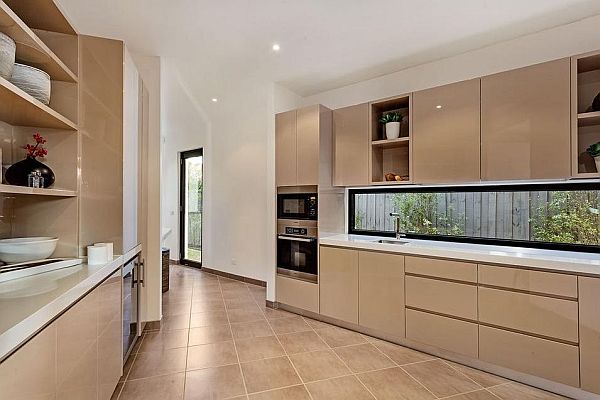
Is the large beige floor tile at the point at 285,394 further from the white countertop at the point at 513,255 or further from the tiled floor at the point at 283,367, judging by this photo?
the white countertop at the point at 513,255

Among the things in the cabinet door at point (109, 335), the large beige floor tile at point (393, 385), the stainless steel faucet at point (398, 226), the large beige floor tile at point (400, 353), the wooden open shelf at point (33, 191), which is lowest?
the large beige floor tile at point (400, 353)

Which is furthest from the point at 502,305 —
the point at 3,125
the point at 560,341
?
the point at 3,125

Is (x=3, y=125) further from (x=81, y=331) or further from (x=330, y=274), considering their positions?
(x=330, y=274)

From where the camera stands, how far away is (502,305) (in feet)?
7.44

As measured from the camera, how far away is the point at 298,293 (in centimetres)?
356

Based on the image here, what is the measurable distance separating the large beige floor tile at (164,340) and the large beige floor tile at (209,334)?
0.24 ft

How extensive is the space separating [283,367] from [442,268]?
150cm

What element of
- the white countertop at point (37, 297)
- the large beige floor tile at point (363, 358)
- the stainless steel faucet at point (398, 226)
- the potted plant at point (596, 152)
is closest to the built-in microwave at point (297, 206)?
the stainless steel faucet at point (398, 226)

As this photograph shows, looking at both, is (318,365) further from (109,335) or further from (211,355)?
(109,335)

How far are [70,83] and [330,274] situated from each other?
2.70 meters

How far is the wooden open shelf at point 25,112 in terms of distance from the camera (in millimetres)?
1373

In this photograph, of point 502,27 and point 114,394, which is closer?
point 114,394

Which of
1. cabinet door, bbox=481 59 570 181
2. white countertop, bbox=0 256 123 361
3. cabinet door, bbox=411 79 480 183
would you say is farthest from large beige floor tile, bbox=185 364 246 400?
cabinet door, bbox=481 59 570 181

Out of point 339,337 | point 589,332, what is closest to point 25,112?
point 339,337
